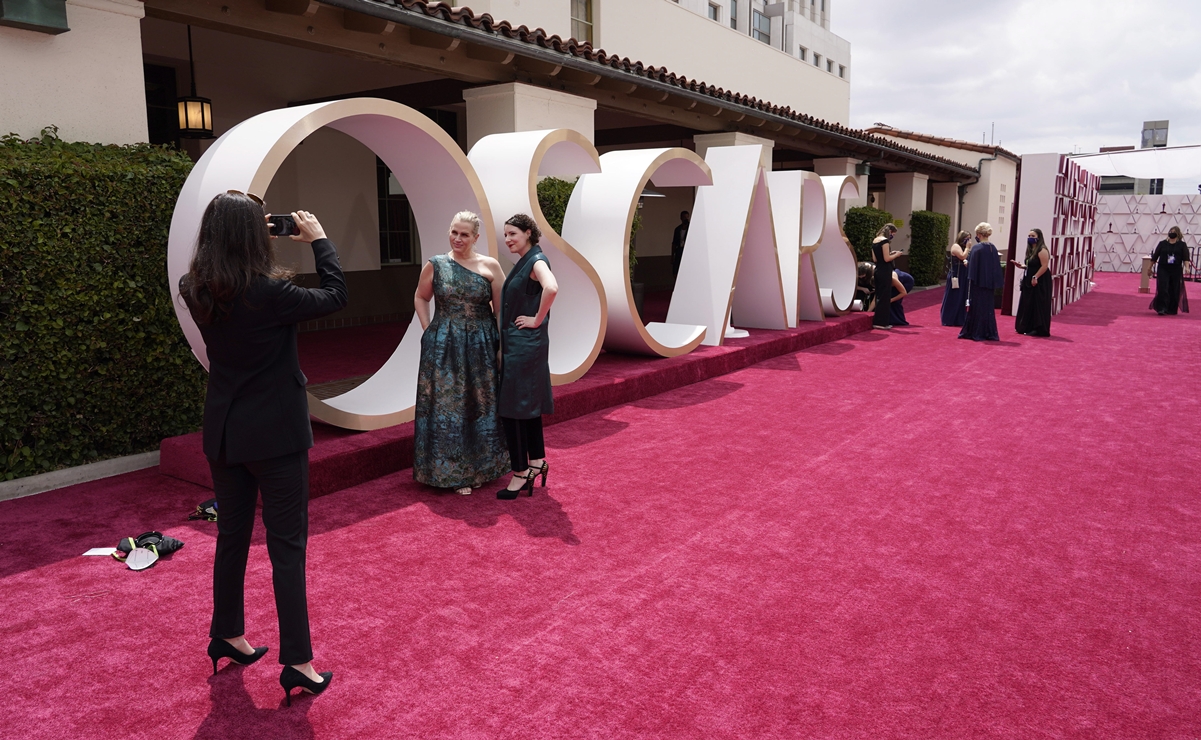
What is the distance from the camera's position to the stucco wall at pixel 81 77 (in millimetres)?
5691

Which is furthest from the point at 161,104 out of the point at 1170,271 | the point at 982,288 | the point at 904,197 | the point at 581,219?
the point at 904,197

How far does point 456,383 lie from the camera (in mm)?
5352

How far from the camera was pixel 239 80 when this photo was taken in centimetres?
1116

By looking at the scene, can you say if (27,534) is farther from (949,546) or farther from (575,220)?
(575,220)

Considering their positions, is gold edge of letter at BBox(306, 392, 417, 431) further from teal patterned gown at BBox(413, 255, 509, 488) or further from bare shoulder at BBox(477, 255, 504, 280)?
bare shoulder at BBox(477, 255, 504, 280)

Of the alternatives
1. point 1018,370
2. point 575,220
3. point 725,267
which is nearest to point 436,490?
point 575,220

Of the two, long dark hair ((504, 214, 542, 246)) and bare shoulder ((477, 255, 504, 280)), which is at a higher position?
long dark hair ((504, 214, 542, 246))

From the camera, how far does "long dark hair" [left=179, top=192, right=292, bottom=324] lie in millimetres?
2934

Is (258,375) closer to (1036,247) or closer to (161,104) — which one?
(161,104)

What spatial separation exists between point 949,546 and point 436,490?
3.10 m

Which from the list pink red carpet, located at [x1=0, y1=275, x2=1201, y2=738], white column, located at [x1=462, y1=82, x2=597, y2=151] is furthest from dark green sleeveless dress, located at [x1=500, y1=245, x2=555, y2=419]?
white column, located at [x1=462, y1=82, x2=597, y2=151]

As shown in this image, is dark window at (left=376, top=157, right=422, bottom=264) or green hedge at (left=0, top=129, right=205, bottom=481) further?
dark window at (left=376, top=157, right=422, bottom=264)

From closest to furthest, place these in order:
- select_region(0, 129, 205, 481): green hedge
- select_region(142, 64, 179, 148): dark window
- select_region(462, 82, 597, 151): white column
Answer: select_region(0, 129, 205, 481): green hedge, select_region(462, 82, 597, 151): white column, select_region(142, 64, 179, 148): dark window

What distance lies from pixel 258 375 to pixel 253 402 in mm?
97
